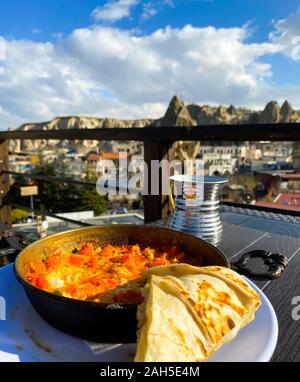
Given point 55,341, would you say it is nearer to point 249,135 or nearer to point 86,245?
point 86,245

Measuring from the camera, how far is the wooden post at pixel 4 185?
10.9 ft

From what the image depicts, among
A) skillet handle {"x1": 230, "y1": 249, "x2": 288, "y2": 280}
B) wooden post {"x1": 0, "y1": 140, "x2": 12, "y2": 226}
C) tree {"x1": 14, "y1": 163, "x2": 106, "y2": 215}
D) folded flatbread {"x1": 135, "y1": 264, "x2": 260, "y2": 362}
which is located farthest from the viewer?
tree {"x1": 14, "y1": 163, "x2": 106, "y2": 215}

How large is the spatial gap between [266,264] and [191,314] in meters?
0.54

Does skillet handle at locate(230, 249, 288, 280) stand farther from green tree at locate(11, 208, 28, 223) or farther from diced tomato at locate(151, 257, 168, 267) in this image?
green tree at locate(11, 208, 28, 223)

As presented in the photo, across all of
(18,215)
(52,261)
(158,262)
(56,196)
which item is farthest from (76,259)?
(18,215)

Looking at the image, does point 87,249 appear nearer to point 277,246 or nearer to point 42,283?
point 42,283

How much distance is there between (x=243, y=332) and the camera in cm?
51

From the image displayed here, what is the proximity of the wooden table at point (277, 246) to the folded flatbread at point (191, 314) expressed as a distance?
162 millimetres

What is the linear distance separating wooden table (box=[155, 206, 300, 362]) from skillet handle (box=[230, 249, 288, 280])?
3 centimetres

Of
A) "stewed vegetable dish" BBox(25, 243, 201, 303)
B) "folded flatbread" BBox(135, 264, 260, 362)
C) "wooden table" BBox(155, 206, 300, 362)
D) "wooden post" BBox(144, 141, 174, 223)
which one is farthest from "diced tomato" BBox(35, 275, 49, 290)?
"wooden post" BBox(144, 141, 174, 223)

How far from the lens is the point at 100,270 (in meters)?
0.71

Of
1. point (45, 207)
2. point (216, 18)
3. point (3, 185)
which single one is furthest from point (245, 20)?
point (3, 185)

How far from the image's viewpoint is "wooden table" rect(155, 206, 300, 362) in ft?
2.01

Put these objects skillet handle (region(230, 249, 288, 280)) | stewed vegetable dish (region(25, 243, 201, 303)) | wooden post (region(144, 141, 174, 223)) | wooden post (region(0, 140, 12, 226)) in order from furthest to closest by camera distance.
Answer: wooden post (region(0, 140, 12, 226)), wooden post (region(144, 141, 174, 223)), skillet handle (region(230, 249, 288, 280)), stewed vegetable dish (region(25, 243, 201, 303))
